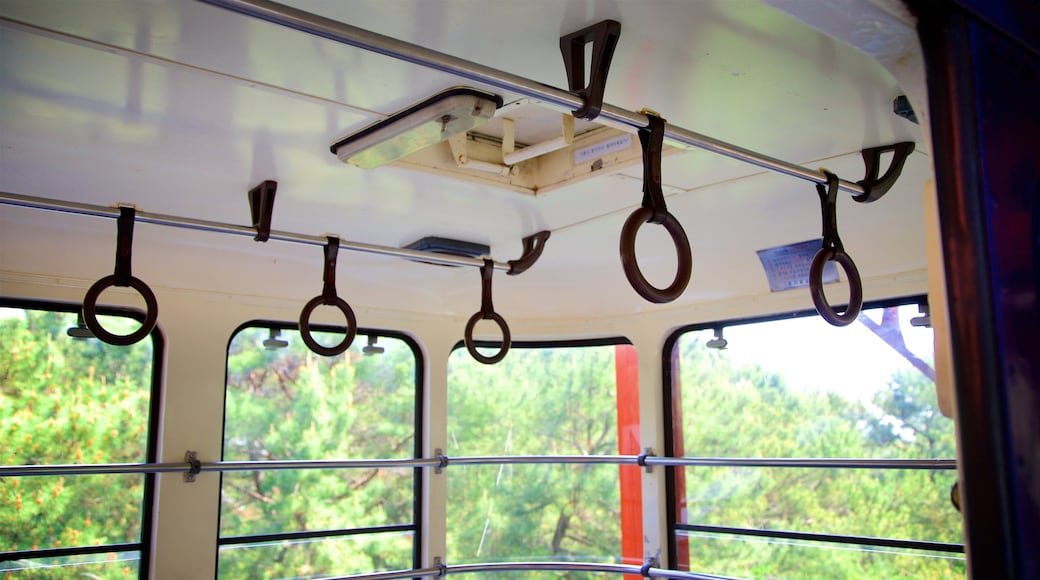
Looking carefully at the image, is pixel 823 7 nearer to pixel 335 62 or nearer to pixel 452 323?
pixel 335 62

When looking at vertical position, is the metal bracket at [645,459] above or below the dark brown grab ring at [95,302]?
below

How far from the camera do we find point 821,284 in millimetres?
2271

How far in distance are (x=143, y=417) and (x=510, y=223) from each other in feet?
6.45

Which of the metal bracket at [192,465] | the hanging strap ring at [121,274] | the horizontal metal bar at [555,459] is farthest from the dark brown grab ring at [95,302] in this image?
the horizontal metal bar at [555,459]

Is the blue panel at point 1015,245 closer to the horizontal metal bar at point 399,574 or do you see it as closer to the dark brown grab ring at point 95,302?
the dark brown grab ring at point 95,302

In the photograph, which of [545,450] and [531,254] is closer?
[531,254]

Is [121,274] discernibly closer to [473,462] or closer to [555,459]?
[473,462]

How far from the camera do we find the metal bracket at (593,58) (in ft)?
5.80

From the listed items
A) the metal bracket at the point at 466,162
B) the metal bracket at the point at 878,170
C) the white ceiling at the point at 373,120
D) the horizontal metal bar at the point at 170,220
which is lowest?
the horizontal metal bar at the point at 170,220

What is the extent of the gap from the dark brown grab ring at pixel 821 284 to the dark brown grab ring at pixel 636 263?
457mm

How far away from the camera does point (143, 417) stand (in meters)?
3.91

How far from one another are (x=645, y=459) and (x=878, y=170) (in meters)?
2.24

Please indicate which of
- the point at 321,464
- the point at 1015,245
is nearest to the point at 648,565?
the point at 321,464

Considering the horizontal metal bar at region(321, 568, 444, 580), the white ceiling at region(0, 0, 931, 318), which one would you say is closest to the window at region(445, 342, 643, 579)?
the horizontal metal bar at region(321, 568, 444, 580)
